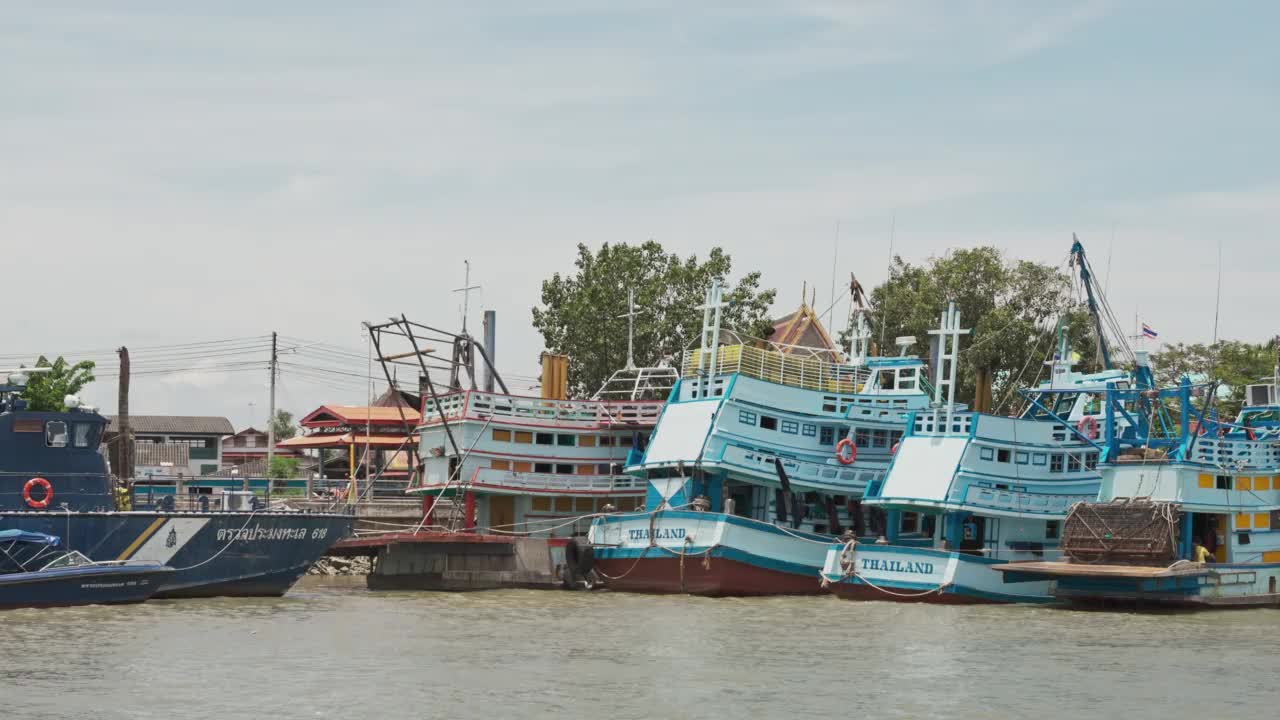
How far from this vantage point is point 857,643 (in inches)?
1078

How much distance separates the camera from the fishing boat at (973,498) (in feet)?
119

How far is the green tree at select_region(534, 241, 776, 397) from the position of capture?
60.0 m

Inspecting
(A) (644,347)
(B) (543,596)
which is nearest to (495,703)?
(B) (543,596)

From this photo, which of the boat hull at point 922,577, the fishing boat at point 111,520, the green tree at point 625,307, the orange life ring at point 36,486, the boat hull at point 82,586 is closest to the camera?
the boat hull at point 82,586

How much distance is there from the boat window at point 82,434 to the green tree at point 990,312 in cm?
3338

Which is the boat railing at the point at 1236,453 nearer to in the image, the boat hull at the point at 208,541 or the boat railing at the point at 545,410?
the boat railing at the point at 545,410

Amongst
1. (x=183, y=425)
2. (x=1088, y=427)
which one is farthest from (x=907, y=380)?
(x=183, y=425)

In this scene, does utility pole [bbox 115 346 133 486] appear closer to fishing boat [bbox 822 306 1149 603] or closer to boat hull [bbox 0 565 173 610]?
boat hull [bbox 0 565 173 610]

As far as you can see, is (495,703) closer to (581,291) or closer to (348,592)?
(348,592)

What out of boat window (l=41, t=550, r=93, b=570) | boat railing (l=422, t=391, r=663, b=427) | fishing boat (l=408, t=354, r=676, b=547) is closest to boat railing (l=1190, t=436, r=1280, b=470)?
boat railing (l=422, t=391, r=663, b=427)

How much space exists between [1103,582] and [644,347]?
2776 centimetres

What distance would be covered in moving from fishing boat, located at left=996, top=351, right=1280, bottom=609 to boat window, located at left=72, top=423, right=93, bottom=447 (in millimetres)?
20083

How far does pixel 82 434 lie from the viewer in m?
33.9

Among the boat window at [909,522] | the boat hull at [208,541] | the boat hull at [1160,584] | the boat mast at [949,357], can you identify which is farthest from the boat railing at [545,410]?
the boat hull at [1160,584]
